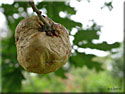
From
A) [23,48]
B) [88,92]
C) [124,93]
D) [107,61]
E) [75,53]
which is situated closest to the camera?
[23,48]

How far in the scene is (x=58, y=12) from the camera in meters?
1.82

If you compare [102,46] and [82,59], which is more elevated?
[102,46]

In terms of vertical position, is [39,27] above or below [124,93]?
above

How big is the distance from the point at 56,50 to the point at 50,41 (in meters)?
0.05

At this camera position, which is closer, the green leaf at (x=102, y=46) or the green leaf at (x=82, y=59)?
the green leaf at (x=102, y=46)

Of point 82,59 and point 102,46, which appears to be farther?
point 82,59

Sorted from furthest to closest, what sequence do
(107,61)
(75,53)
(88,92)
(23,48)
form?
(107,61) → (88,92) → (75,53) → (23,48)

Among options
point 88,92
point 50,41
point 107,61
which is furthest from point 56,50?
point 107,61

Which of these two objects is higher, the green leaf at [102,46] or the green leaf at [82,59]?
the green leaf at [102,46]

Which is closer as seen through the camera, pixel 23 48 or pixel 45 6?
pixel 23 48

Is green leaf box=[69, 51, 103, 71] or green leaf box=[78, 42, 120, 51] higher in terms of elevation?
green leaf box=[78, 42, 120, 51]

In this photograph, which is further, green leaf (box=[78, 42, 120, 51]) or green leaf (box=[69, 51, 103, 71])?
green leaf (box=[69, 51, 103, 71])

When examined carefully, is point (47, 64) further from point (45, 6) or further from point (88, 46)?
point (45, 6)

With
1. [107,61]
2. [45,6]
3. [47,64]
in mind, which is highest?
[45,6]
